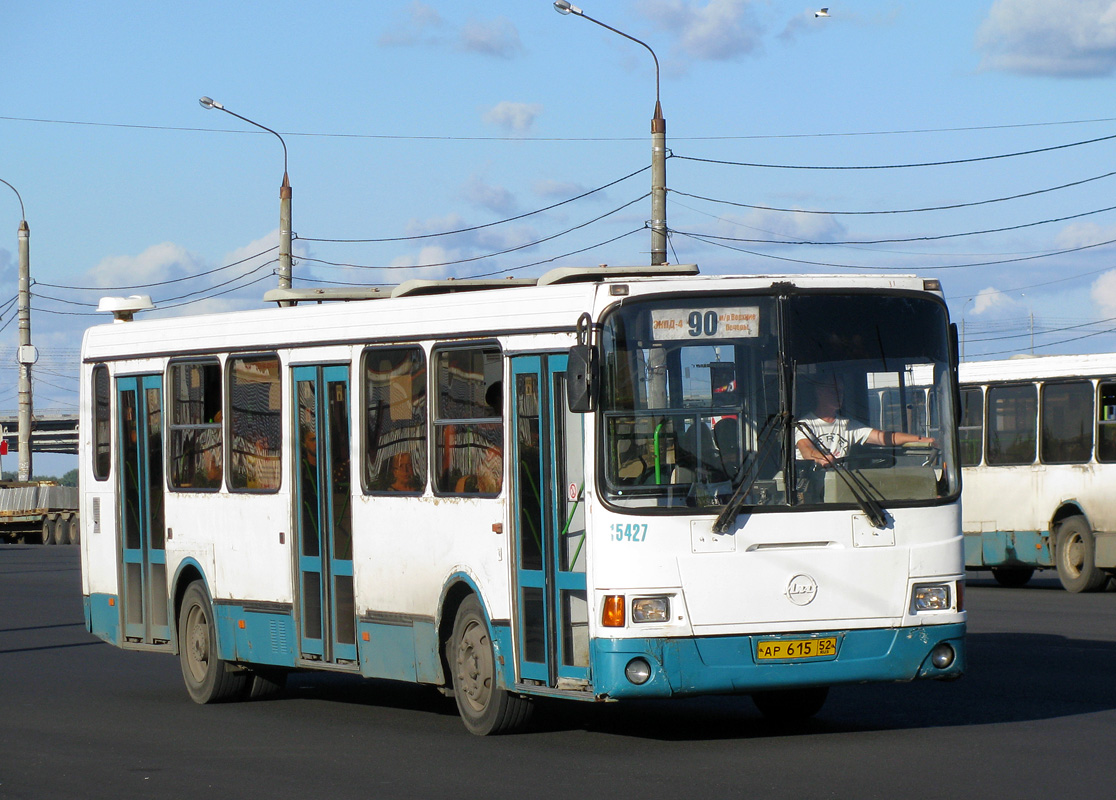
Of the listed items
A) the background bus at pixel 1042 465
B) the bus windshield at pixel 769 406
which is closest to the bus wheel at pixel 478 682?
the bus windshield at pixel 769 406

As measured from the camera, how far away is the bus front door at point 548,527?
10.6m

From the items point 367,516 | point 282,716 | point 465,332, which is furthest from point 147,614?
point 465,332

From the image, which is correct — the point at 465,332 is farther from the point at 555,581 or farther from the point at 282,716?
the point at 282,716

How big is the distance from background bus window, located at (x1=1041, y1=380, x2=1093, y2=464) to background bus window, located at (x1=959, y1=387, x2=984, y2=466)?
119 centimetres

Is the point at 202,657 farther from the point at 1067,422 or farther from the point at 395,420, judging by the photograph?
the point at 1067,422

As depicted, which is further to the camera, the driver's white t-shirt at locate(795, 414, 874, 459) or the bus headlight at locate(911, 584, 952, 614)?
the bus headlight at locate(911, 584, 952, 614)

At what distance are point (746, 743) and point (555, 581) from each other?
4.79 feet

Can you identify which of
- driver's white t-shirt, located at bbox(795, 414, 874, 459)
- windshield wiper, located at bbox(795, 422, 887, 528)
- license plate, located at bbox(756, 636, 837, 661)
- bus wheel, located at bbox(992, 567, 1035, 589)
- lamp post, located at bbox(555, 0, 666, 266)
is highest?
lamp post, located at bbox(555, 0, 666, 266)

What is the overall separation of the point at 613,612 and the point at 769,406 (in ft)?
4.72

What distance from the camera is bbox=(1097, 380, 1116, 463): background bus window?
76.8 ft

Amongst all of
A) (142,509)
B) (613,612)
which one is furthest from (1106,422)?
(613,612)

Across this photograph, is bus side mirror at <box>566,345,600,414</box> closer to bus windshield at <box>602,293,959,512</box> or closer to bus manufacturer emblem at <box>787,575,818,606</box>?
bus windshield at <box>602,293,959,512</box>

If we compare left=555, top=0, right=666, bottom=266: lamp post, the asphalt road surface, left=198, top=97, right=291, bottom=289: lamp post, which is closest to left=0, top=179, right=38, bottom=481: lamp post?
left=198, top=97, right=291, bottom=289: lamp post

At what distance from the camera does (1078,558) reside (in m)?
24.2
